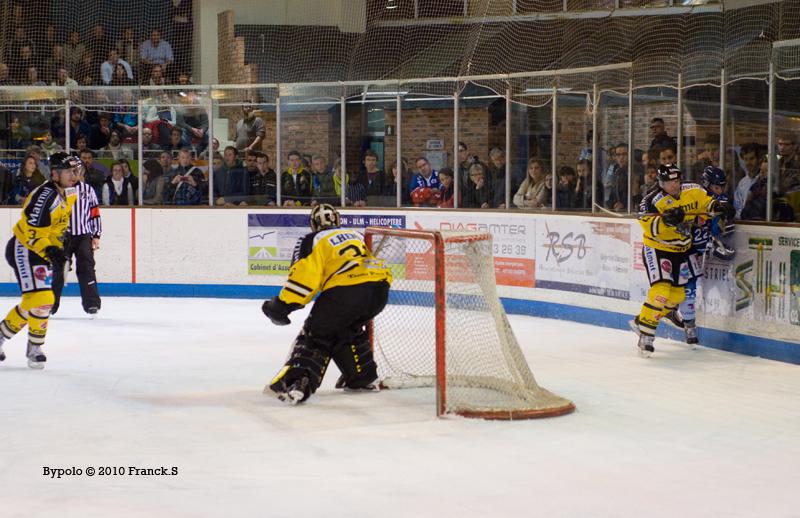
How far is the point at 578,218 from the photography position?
10.7 metres

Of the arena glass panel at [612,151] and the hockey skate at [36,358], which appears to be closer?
the hockey skate at [36,358]

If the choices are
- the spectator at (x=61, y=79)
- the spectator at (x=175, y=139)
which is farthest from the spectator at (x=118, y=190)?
the spectator at (x=61, y=79)

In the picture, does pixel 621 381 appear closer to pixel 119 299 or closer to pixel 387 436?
pixel 387 436

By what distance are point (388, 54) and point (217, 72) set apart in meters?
2.82

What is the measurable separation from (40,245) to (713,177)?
4.83 meters

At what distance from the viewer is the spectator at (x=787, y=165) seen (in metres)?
8.41

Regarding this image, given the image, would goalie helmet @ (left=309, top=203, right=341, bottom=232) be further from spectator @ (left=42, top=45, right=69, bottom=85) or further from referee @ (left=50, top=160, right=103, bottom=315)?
spectator @ (left=42, top=45, right=69, bottom=85)

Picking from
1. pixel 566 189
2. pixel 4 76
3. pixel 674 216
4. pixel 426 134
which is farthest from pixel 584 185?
pixel 4 76

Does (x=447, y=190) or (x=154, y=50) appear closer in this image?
(x=447, y=190)

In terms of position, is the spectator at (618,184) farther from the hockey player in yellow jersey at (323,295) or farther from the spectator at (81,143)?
the spectator at (81,143)

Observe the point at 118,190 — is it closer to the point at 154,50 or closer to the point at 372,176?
the point at 154,50

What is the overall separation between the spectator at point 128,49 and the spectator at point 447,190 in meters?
4.91

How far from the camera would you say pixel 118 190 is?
512 inches

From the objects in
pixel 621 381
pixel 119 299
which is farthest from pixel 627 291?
pixel 119 299
